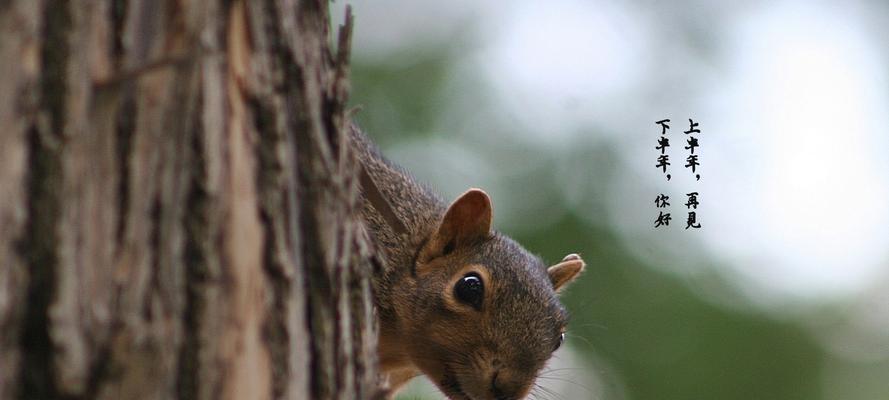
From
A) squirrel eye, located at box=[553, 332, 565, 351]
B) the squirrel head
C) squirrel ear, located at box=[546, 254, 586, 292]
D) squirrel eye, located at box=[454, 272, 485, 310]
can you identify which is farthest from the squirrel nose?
squirrel ear, located at box=[546, 254, 586, 292]

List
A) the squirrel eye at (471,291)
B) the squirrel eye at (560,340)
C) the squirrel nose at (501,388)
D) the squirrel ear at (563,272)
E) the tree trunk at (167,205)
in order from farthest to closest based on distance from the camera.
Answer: the squirrel ear at (563,272), the squirrel eye at (560,340), the squirrel eye at (471,291), the squirrel nose at (501,388), the tree trunk at (167,205)

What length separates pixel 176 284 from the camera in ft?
4.49

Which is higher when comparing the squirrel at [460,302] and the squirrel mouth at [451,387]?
the squirrel at [460,302]

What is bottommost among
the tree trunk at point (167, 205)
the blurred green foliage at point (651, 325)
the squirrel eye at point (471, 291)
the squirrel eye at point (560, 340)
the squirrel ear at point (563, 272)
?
the tree trunk at point (167, 205)

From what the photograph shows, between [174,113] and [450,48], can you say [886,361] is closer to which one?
[450,48]

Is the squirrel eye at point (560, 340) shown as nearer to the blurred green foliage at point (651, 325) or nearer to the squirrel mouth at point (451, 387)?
the squirrel mouth at point (451, 387)

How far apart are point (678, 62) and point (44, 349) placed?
1173 cm

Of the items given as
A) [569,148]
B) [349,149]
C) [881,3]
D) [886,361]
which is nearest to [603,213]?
[569,148]

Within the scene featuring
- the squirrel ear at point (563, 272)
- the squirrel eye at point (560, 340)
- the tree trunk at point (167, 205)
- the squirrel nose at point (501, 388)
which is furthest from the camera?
the squirrel ear at point (563, 272)

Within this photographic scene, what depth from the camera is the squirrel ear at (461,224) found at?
12.5ft

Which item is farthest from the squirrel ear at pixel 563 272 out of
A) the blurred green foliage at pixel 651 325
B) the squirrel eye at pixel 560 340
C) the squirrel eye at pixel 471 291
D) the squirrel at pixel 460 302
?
the blurred green foliage at pixel 651 325

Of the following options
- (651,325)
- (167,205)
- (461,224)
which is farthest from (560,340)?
(651,325)

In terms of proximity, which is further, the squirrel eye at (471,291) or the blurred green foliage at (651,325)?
the blurred green foliage at (651,325)

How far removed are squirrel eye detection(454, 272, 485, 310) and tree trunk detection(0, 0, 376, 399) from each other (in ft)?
6.25
